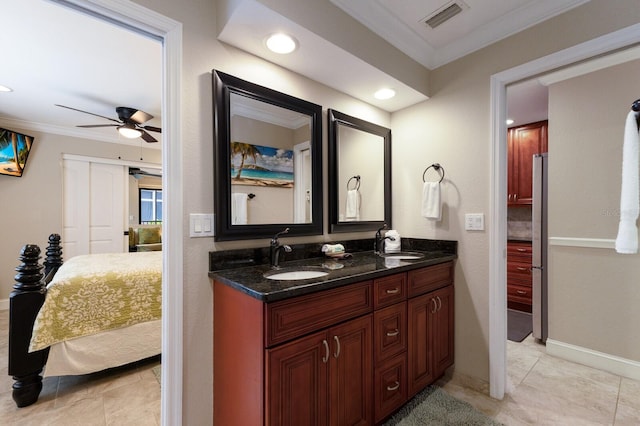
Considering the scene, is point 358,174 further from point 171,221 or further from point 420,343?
point 171,221

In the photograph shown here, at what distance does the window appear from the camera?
636 cm

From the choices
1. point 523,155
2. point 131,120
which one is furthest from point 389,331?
point 131,120

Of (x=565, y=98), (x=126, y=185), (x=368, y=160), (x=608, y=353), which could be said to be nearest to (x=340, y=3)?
(x=368, y=160)

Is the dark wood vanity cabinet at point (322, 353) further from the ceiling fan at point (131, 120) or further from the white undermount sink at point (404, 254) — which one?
the ceiling fan at point (131, 120)

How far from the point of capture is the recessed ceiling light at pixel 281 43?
4.83 ft

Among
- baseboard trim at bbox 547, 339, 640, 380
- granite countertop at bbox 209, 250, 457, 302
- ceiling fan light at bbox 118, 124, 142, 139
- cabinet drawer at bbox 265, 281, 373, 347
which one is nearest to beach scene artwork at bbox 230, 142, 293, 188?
granite countertop at bbox 209, 250, 457, 302

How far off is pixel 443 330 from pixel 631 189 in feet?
4.54

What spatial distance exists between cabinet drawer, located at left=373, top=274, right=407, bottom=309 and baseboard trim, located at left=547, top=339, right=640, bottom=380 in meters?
1.83

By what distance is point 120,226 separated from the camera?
4.41m

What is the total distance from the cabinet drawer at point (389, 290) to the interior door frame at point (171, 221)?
98 cm

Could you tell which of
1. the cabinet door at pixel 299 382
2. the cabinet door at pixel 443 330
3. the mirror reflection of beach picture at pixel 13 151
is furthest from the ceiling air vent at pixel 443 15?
the mirror reflection of beach picture at pixel 13 151

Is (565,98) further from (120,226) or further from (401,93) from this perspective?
(120,226)

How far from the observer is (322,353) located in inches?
47.9

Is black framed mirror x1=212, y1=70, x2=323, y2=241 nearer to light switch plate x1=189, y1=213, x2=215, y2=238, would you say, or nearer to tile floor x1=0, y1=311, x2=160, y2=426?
light switch plate x1=189, y1=213, x2=215, y2=238
